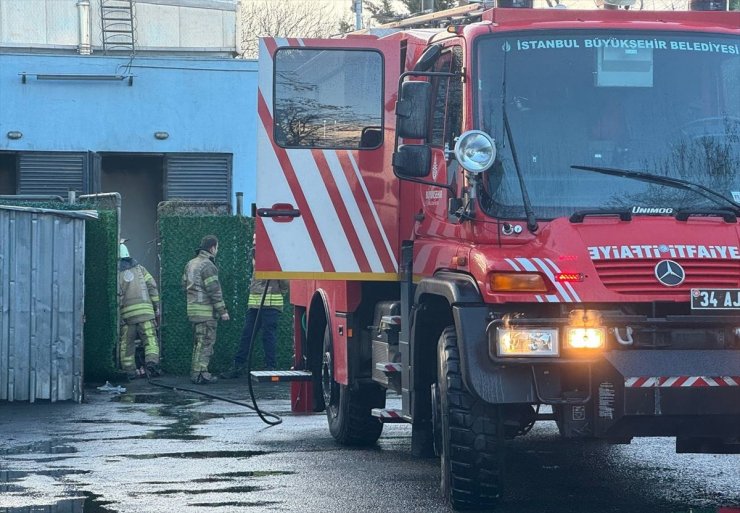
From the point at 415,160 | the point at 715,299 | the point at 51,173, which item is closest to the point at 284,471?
the point at 415,160

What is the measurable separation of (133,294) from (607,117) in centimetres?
1041

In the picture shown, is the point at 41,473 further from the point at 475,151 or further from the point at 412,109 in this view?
the point at 475,151

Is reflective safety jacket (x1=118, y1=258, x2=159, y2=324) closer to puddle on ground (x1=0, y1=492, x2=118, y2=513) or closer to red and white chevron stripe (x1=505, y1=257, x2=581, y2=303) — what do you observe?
puddle on ground (x1=0, y1=492, x2=118, y2=513)

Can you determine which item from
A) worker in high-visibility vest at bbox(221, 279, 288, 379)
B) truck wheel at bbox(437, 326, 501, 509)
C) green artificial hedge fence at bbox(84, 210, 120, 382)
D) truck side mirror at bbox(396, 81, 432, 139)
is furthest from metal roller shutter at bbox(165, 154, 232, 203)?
truck wheel at bbox(437, 326, 501, 509)

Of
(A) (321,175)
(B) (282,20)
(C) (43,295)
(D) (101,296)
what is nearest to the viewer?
(A) (321,175)

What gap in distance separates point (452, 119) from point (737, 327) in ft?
6.76

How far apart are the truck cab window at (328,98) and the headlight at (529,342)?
2.72m

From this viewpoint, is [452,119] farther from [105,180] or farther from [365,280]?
[105,180]

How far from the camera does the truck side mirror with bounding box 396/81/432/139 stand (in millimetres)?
8273

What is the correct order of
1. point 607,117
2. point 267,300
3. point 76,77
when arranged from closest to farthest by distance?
point 607,117 < point 267,300 < point 76,77

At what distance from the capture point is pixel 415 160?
8.27 meters

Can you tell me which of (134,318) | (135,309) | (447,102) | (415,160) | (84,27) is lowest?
(134,318)

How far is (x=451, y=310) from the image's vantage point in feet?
27.6

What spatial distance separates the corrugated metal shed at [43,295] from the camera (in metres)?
14.9
